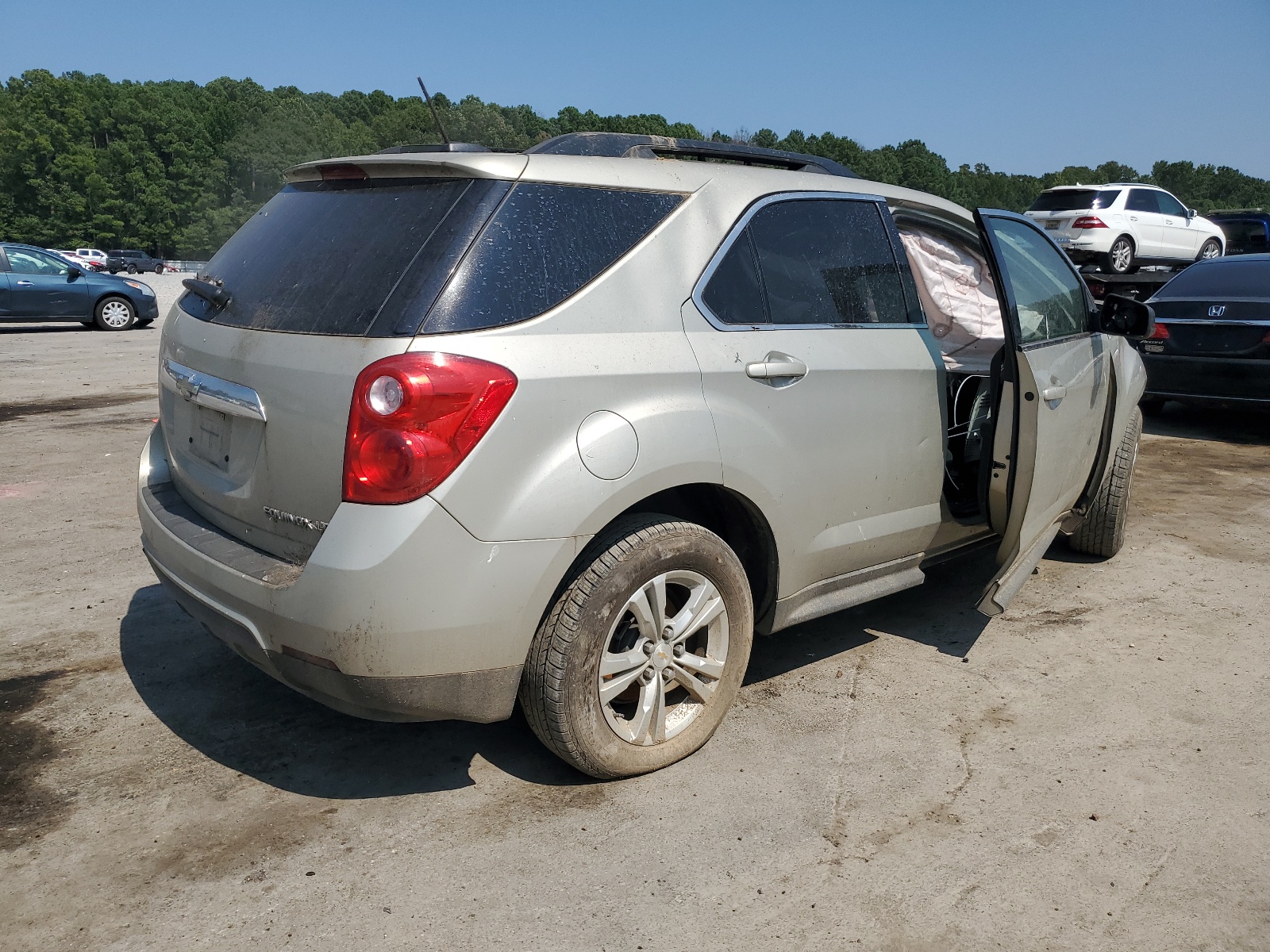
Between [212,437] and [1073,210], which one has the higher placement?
[1073,210]

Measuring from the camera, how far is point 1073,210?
1780 cm

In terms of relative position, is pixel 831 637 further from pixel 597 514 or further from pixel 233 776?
pixel 233 776

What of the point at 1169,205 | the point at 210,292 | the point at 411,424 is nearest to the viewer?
the point at 411,424

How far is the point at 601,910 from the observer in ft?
8.32

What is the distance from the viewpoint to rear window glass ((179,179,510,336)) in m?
2.74

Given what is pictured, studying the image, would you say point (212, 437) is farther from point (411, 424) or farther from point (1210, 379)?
point (1210, 379)

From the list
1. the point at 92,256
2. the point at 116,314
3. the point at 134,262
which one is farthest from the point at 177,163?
the point at 116,314

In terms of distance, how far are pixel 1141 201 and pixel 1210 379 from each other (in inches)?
431

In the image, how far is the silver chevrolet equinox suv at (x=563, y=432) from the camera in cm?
262

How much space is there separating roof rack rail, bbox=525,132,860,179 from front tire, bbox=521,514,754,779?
3.89 feet

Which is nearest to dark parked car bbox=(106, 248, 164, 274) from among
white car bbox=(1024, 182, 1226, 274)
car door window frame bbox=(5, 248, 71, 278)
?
car door window frame bbox=(5, 248, 71, 278)

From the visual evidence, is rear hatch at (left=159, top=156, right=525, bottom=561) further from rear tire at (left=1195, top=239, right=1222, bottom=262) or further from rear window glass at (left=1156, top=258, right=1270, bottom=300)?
rear tire at (left=1195, top=239, right=1222, bottom=262)

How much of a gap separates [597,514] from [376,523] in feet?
1.91

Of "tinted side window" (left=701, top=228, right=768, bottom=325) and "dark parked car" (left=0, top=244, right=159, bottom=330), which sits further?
"dark parked car" (left=0, top=244, right=159, bottom=330)
